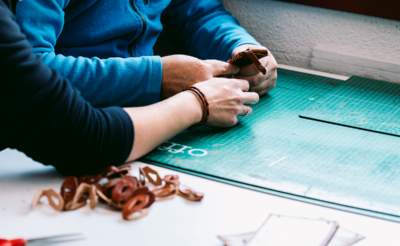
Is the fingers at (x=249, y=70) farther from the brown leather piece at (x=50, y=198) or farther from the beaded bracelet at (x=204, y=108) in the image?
the brown leather piece at (x=50, y=198)

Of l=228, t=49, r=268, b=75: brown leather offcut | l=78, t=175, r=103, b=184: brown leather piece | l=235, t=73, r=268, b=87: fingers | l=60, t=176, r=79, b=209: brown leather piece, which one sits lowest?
l=78, t=175, r=103, b=184: brown leather piece

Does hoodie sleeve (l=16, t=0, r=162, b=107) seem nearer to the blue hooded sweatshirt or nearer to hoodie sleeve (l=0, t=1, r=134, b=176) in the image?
the blue hooded sweatshirt

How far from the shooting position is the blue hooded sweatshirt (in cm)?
77

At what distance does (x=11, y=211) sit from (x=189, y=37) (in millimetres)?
917

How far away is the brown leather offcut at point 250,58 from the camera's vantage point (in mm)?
917

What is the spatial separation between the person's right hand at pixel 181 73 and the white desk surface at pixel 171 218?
291 mm

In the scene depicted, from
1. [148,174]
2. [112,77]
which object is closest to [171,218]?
[148,174]

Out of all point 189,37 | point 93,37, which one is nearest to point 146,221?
point 93,37

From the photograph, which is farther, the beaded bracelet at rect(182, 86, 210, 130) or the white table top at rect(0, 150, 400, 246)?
the beaded bracelet at rect(182, 86, 210, 130)

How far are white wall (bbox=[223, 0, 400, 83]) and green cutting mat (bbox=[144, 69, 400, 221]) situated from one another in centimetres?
48

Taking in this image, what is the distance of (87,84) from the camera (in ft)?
2.56

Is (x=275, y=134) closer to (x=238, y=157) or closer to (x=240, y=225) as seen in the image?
(x=238, y=157)

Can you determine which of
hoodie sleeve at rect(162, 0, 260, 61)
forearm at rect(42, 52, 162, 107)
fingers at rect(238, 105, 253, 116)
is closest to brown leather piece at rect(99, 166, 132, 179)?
forearm at rect(42, 52, 162, 107)

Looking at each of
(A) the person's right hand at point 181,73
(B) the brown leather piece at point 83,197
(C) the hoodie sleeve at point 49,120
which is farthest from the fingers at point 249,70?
(B) the brown leather piece at point 83,197
